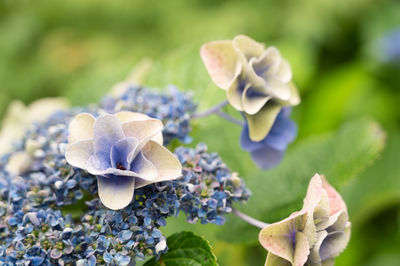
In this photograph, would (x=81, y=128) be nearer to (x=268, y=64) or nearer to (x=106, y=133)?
(x=106, y=133)

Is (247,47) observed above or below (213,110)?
above

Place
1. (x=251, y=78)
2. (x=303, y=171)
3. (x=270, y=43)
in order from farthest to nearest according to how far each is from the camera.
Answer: (x=270, y=43) → (x=303, y=171) → (x=251, y=78)

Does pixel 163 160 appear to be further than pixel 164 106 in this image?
No

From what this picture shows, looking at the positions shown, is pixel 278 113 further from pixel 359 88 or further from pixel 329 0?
pixel 329 0

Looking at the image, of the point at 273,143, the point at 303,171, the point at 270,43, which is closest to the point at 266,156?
the point at 273,143

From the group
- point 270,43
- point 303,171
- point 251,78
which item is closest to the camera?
point 251,78

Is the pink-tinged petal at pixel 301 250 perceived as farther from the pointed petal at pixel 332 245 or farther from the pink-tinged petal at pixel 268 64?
the pink-tinged petal at pixel 268 64
